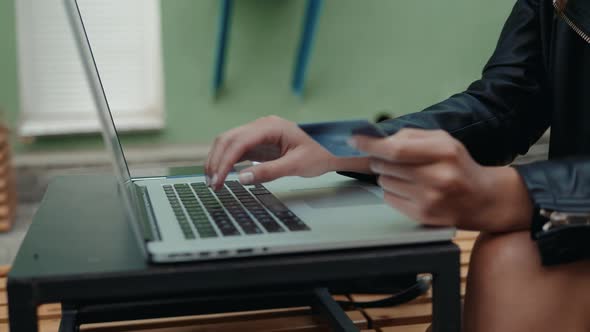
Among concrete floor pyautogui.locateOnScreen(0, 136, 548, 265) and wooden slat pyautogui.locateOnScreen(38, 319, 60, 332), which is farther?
concrete floor pyautogui.locateOnScreen(0, 136, 548, 265)

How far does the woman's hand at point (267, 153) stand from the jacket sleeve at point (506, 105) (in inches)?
9.1

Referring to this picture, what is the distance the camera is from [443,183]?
0.63 m

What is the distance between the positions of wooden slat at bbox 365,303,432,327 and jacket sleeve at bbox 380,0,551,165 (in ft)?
0.79

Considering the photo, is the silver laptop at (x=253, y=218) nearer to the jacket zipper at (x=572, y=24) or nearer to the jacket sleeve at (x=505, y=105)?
the jacket sleeve at (x=505, y=105)

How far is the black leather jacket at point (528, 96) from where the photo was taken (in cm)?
106

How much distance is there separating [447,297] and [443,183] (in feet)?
0.35

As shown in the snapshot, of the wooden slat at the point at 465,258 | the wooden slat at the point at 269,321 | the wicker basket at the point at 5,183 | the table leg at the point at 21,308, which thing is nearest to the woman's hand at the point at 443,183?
the table leg at the point at 21,308

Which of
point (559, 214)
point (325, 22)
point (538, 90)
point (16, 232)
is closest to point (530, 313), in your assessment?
point (559, 214)

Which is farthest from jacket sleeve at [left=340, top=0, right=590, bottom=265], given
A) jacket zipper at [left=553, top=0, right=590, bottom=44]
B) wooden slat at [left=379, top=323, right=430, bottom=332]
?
wooden slat at [left=379, top=323, right=430, bottom=332]

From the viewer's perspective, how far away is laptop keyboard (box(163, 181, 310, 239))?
66cm

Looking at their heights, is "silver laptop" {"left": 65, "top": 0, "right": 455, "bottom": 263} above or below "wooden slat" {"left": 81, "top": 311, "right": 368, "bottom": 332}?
above

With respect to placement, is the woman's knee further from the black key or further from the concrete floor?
the concrete floor

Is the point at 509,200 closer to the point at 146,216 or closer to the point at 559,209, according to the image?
the point at 559,209

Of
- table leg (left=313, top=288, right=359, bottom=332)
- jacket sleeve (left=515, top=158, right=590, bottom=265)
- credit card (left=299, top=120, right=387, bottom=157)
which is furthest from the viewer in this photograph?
table leg (left=313, top=288, right=359, bottom=332)
